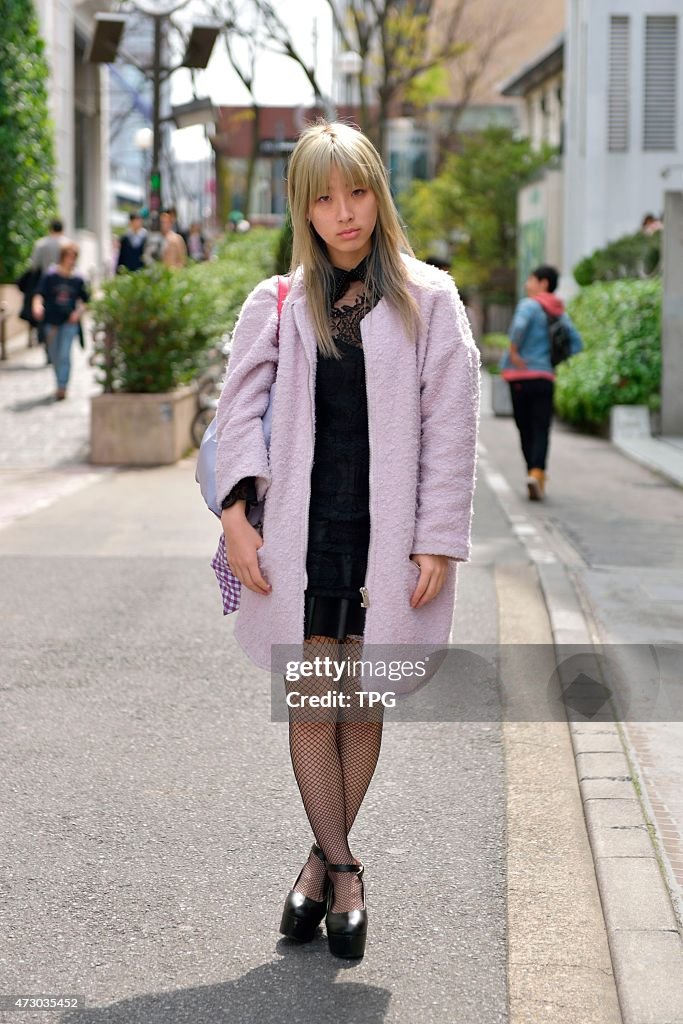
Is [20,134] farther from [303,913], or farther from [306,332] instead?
[303,913]

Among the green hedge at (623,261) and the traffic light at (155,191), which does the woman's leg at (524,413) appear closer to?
the traffic light at (155,191)

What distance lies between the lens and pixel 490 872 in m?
4.36

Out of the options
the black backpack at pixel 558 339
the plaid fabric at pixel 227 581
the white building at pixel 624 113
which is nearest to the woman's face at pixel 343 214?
the plaid fabric at pixel 227 581

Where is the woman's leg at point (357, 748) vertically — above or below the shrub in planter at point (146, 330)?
below

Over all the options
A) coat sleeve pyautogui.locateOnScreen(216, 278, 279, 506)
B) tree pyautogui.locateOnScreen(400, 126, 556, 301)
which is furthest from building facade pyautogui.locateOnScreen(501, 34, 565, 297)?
coat sleeve pyautogui.locateOnScreen(216, 278, 279, 506)

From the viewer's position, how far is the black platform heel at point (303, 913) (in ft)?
12.4

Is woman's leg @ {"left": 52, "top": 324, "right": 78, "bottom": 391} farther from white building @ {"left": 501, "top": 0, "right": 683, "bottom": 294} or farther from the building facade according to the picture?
the building facade

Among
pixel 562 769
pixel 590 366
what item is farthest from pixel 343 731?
pixel 590 366

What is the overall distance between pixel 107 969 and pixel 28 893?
531 mm

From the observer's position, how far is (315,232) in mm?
3678

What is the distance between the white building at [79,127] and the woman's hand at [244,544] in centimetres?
2664

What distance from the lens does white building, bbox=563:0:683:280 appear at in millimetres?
31266

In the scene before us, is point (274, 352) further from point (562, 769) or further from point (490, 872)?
point (562, 769)

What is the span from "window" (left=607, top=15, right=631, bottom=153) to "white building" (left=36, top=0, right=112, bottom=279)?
10718mm
